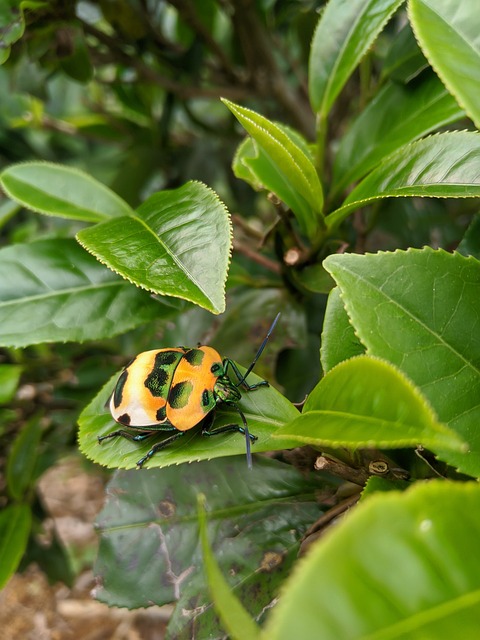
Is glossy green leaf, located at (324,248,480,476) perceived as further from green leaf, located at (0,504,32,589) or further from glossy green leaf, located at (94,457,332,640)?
green leaf, located at (0,504,32,589)

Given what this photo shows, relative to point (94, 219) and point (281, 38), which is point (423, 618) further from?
point (281, 38)

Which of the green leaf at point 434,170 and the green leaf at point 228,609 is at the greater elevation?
the green leaf at point 434,170

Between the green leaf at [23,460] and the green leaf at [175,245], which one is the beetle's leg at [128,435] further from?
the green leaf at [23,460]

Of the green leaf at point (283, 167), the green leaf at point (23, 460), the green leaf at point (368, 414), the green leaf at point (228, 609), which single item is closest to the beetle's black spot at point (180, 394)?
the green leaf at point (368, 414)

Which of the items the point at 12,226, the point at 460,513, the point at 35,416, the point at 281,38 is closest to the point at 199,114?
the point at 281,38

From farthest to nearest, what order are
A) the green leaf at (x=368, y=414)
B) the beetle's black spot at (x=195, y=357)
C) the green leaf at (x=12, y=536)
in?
the green leaf at (x=12, y=536)
the beetle's black spot at (x=195, y=357)
the green leaf at (x=368, y=414)

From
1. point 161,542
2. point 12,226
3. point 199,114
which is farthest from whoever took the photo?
point 199,114

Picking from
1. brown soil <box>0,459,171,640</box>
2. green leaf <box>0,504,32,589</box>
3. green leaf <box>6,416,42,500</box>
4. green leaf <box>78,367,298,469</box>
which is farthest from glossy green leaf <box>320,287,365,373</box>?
brown soil <box>0,459,171,640</box>
